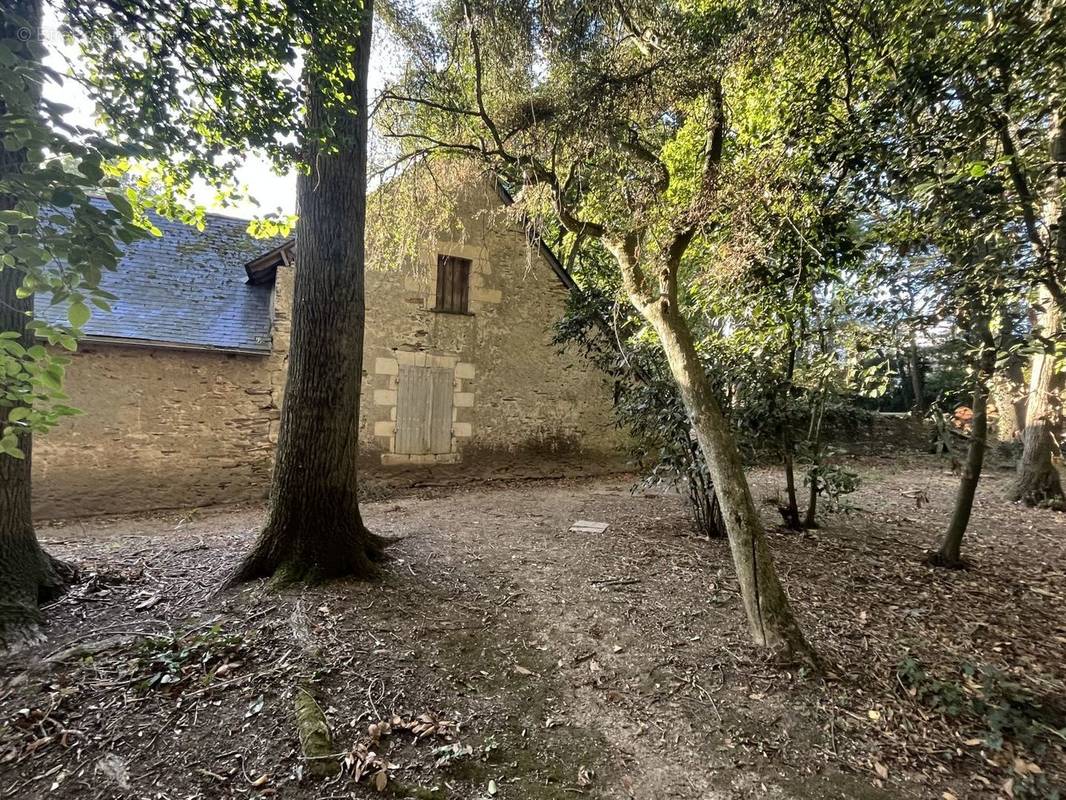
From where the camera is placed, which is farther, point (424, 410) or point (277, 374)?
point (424, 410)

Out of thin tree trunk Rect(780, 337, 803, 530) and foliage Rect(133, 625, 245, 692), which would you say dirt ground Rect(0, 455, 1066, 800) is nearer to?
foliage Rect(133, 625, 245, 692)

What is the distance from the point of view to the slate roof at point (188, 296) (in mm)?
6430

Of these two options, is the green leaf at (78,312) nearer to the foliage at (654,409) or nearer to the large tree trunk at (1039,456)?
the foliage at (654,409)

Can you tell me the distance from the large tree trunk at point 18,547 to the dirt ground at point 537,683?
153mm

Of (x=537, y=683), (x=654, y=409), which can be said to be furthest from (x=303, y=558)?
(x=654, y=409)

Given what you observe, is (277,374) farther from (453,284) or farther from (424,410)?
(453,284)

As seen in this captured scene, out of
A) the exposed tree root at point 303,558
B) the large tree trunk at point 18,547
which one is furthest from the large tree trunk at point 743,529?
the large tree trunk at point 18,547

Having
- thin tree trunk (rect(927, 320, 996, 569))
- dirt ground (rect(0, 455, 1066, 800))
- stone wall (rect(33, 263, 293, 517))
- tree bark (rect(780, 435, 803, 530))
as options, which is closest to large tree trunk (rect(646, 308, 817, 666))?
dirt ground (rect(0, 455, 1066, 800))

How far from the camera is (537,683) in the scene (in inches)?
108

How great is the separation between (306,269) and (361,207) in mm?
677

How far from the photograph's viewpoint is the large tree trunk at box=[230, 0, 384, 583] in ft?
11.6

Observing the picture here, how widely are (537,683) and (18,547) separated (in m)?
3.35

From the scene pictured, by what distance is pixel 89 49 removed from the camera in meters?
2.31

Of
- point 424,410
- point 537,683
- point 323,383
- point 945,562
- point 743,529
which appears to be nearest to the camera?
point 537,683
